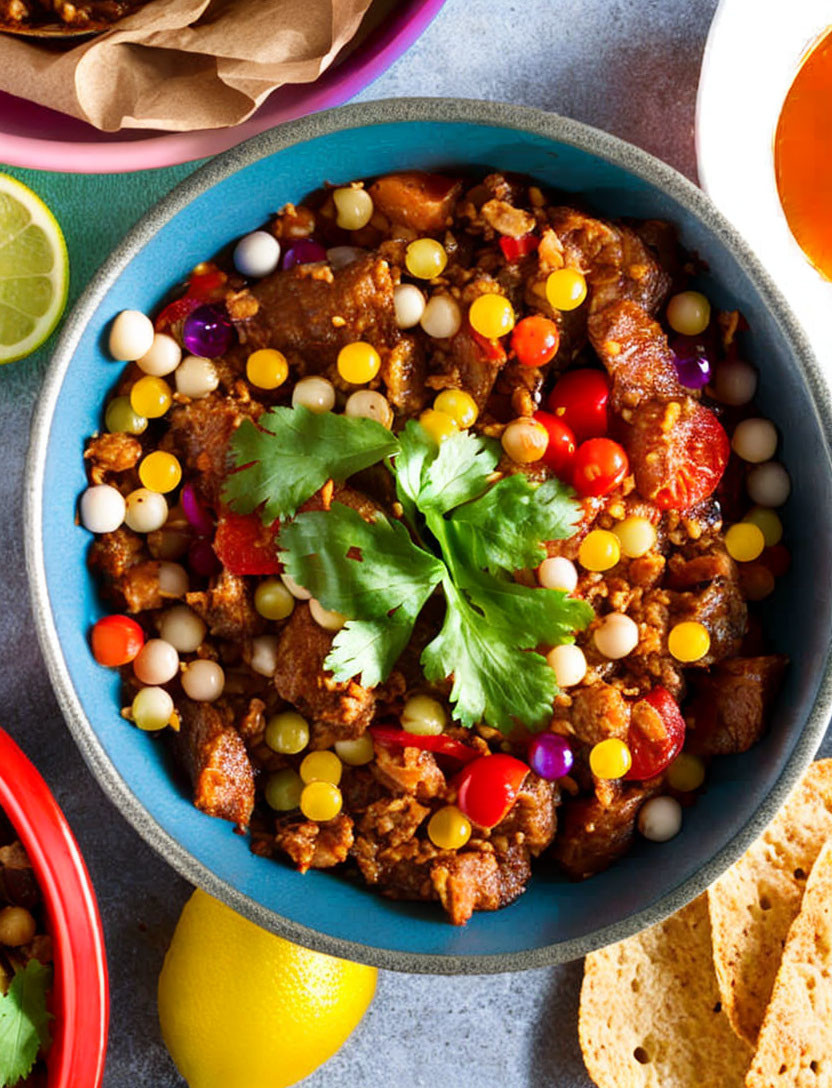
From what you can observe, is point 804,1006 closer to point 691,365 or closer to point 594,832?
point 594,832

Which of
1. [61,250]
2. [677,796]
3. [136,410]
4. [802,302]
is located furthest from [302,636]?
[802,302]

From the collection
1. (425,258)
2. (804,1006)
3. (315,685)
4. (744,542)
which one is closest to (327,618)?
(315,685)

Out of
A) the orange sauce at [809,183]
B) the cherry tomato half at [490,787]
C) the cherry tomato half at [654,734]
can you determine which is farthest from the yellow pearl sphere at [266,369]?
the orange sauce at [809,183]

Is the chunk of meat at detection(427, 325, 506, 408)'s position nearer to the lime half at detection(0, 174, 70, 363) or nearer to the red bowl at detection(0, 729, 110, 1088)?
the lime half at detection(0, 174, 70, 363)

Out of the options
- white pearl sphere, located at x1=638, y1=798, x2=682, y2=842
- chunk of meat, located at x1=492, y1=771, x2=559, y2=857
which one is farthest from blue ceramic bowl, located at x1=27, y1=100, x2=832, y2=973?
chunk of meat, located at x1=492, y1=771, x2=559, y2=857

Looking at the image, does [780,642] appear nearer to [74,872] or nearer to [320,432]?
[320,432]
